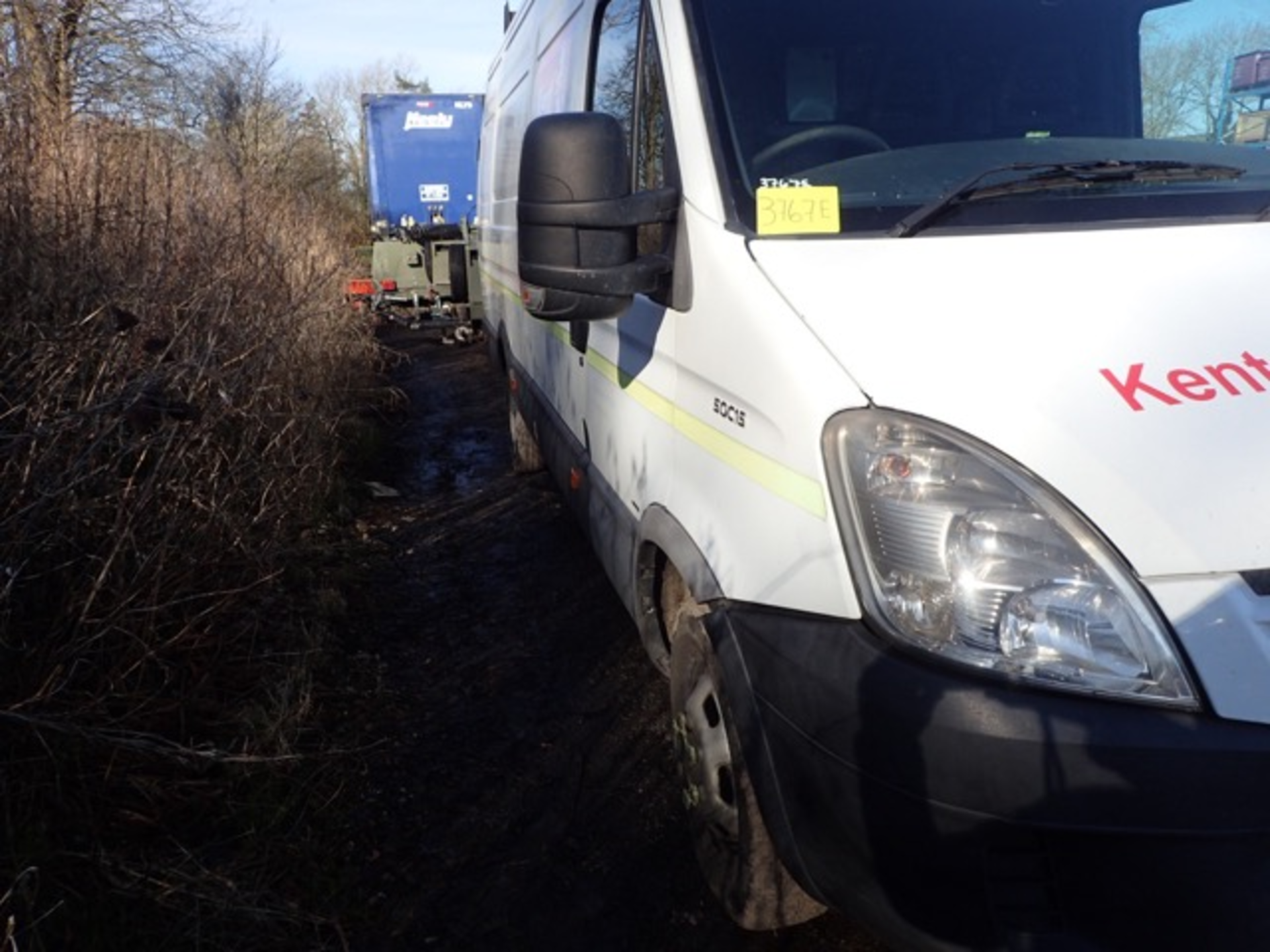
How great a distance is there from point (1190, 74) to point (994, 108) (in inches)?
28.8

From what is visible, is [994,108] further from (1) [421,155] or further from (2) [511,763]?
(1) [421,155]

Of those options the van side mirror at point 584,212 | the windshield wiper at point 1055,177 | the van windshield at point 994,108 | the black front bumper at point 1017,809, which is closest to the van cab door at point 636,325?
the van side mirror at point 584,212

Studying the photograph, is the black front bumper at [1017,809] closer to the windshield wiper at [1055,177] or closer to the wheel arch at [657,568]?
the wheel arch at [657,568]

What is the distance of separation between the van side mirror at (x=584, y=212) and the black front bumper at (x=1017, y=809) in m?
1.12

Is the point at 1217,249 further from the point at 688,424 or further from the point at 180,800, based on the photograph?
the point at 180,800

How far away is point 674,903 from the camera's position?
2.73 meters

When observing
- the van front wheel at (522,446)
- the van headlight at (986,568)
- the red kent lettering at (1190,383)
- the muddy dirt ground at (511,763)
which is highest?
the red kent lettering at (1190,383)

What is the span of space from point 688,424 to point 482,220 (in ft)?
→ 22.4

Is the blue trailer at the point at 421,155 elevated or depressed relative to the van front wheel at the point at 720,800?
elevated

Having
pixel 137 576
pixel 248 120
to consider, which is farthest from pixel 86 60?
pixel 137 576

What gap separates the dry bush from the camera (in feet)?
8.41

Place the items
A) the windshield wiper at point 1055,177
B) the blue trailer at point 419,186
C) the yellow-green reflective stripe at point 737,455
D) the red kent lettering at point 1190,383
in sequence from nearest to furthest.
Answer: the red kent lettering at point 1190,383
the yellow-green reflective stripe at point 737,455
the windshield wiper at point 1055,177
the blue trailer at point 419,186

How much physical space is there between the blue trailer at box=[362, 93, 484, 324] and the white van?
13347 mm

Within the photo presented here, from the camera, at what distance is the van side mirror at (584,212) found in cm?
243
